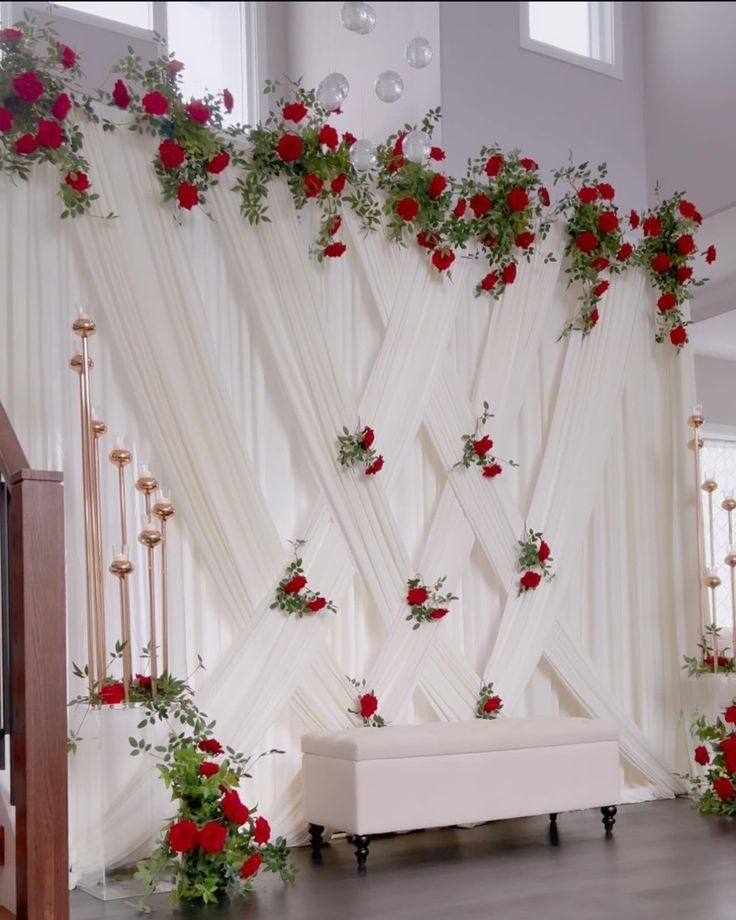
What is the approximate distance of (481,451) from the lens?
5.25 metres

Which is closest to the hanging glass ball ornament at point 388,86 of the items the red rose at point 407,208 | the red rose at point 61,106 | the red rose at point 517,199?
the red rose at point 407,208

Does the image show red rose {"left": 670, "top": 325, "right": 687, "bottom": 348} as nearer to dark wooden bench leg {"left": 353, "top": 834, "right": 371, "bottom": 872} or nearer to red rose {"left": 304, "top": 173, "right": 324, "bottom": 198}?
red rose {"left": 304, "top": 173, "right": 324, "bottom": 198}

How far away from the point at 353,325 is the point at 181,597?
1.40 metres

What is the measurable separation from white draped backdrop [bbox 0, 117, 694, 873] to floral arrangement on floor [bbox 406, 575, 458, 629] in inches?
2.3

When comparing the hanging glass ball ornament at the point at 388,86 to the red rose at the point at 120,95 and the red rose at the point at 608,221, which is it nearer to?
the red rose at the point at 120,95

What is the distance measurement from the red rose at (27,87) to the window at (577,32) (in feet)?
10.3

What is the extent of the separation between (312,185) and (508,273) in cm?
103

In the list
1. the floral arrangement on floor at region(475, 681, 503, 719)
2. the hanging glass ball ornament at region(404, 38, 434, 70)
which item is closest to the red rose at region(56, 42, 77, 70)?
the hanging glass ball ornament at region(404, 38, 434, 70)

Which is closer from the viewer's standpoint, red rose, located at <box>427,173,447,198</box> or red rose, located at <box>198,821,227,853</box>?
red rose, located at <box>198,821,227,853</box>

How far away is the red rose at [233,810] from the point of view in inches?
149

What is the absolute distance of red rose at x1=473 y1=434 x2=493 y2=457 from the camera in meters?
5.25

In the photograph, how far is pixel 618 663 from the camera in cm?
575

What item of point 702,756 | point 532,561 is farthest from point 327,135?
point 702,756

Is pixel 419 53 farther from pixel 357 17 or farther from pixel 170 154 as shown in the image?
pixel 170 154
